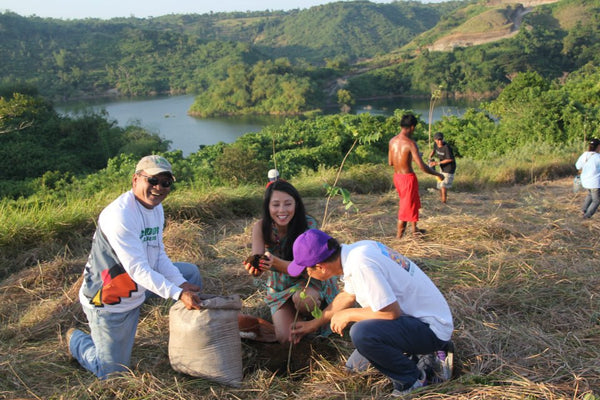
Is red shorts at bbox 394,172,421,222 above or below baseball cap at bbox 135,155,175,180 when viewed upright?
below

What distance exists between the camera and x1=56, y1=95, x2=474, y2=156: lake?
40750 mm

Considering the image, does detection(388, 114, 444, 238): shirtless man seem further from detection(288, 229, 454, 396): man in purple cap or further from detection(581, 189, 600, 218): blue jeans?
detection(288, 229, 454, 396): man in purple cap

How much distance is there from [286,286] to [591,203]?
404cm

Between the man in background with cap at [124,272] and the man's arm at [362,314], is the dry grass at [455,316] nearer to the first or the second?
the man in background with cap at [124,272]

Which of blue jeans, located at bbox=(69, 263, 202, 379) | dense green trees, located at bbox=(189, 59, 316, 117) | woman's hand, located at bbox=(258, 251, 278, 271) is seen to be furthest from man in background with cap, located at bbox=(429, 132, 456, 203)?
dense green trees, located at bbox=(189, 59, 316, 117)

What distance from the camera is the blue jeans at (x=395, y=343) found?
6.40ft

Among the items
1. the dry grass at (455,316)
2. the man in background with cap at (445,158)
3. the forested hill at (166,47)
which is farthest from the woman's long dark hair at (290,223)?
the forested hill at (166,47)

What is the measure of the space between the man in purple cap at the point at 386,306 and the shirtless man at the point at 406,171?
241cm

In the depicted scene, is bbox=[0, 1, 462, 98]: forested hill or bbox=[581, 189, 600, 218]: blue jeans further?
bbox=[0, 1, 462, 98]: forested hill

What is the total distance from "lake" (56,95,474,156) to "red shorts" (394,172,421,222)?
3273 cm

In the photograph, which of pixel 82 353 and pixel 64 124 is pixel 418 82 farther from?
pixel 82 353

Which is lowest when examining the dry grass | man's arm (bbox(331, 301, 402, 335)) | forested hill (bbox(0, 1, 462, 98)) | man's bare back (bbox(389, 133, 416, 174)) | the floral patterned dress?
the dry grass

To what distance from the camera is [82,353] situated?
2354 millimetres

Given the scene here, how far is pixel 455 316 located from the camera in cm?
268
